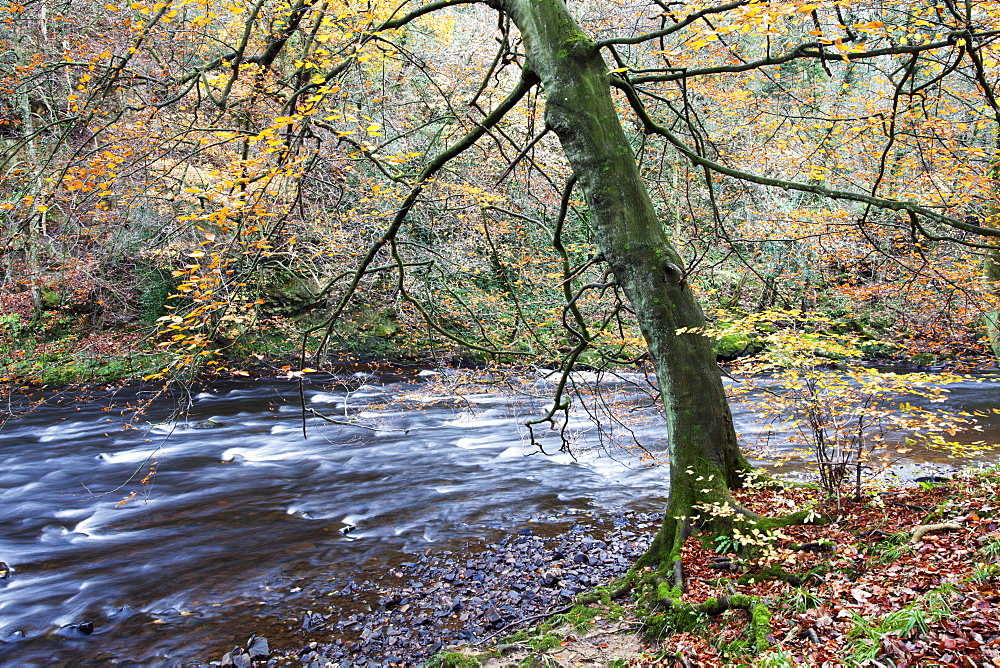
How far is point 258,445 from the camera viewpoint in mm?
10633

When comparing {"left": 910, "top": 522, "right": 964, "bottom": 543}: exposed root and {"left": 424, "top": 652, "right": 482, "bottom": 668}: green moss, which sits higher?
{"left": 910, "top": 522, "right": 964, "bottom": 543}: exposed root

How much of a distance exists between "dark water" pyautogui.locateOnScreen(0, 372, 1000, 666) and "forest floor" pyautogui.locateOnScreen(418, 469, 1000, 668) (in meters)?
1.66

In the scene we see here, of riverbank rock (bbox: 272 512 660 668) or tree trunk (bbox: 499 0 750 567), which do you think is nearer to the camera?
tree trunk (bbox: 499 0 750 567)

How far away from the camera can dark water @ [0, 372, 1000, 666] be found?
5676 mm

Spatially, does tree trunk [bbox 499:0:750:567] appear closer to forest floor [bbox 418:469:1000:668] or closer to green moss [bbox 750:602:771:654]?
forest floor [bbox 418:469:1000:668]

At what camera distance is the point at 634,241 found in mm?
4031

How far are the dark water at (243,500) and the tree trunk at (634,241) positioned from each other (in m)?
1.06

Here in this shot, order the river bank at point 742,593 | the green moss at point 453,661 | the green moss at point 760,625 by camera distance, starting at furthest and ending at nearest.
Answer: the green moss at point 453,661, the green moss at point 760,625, the river bank at point 742,593

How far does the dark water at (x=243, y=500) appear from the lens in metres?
5.68

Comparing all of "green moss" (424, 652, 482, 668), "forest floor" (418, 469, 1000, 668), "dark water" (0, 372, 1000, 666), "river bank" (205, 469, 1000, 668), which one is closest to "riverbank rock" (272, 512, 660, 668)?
"river bank" (205, 469, 1000, 668)

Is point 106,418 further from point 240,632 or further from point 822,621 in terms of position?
point 822,621

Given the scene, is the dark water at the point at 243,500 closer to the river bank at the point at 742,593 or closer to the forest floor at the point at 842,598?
the river bank at the point at 742,593

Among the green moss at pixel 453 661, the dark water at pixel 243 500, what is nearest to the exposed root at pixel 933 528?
the dark water at pixel 243 500

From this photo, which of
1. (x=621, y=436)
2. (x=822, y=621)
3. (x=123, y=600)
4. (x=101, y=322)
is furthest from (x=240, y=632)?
(x=101, y=322)
